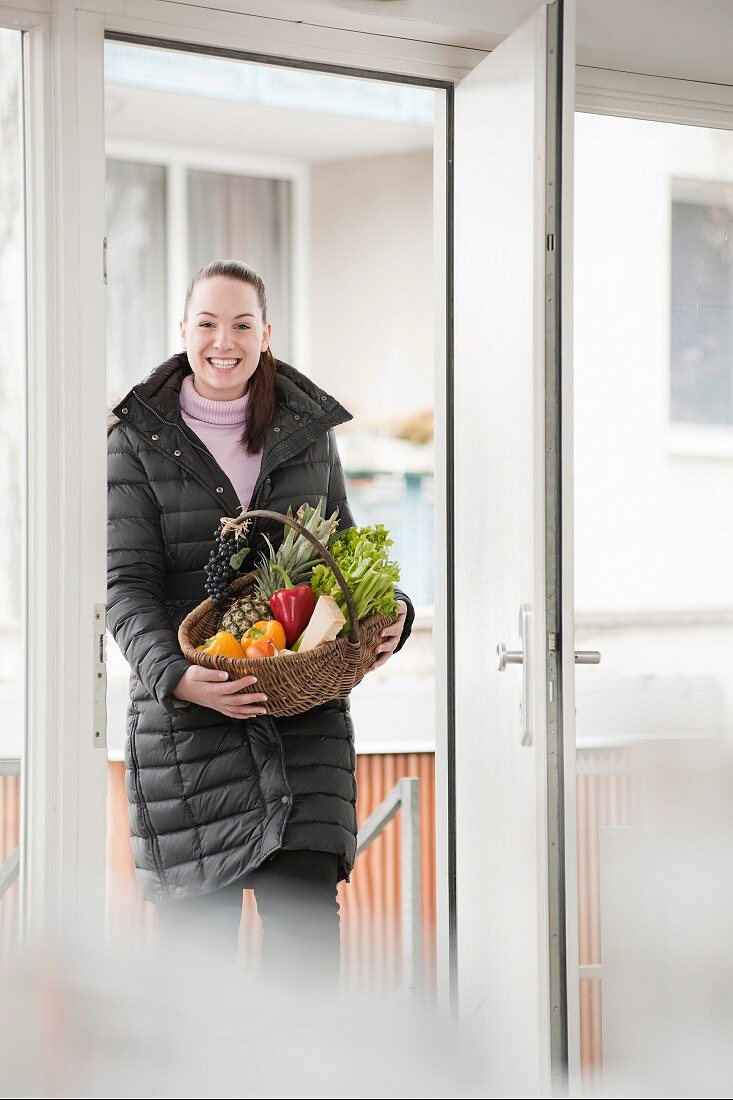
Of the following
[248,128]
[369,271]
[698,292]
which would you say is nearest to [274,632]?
[698,292]

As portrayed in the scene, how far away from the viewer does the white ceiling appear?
407cm

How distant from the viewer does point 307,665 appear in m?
1.73

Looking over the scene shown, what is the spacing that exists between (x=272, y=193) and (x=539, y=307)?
318 centimetres

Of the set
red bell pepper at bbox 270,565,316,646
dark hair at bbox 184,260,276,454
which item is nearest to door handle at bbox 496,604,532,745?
red bell pepper at bbox 270,565,316,646

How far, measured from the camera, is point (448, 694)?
2221mm

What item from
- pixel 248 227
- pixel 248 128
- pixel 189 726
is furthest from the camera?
pixel 248 227

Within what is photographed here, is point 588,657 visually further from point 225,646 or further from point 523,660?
point 225,646

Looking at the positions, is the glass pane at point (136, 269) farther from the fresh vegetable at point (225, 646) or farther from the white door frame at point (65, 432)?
the fresh vegetable at point (225, 646)

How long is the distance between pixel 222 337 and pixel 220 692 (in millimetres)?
673

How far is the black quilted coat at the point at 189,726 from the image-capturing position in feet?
6.25

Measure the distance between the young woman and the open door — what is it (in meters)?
0.22

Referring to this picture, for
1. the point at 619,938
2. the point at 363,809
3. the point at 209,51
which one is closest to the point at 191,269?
the point at 363,809

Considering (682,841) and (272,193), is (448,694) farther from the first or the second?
(272,193)

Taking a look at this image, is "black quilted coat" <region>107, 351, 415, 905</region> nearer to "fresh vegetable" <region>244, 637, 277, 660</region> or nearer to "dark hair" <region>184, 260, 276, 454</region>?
"dark hair" <region>184, 260, 276, 454</region>
